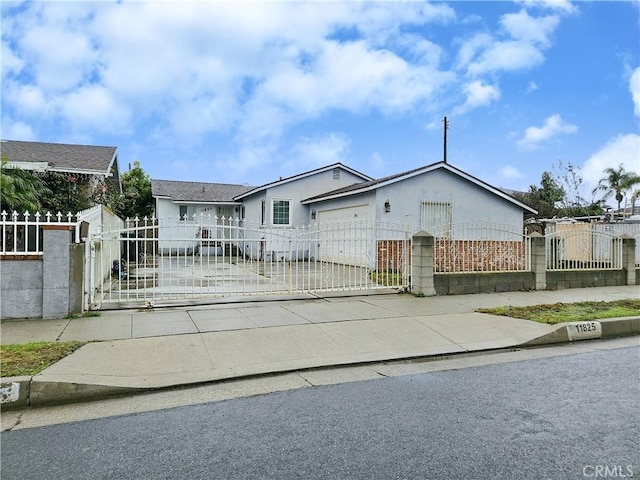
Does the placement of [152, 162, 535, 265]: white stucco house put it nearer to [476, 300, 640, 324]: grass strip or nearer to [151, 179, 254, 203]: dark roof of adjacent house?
[151, 179, 254, 203]: dark roof of adjacent house

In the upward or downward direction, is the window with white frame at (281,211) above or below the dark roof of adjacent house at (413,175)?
below

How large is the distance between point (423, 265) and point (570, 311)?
10.3ft

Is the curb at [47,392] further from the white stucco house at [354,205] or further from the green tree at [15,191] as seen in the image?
the white stucco house at [354,205]

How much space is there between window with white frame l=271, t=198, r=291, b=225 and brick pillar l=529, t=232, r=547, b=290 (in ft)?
40.9

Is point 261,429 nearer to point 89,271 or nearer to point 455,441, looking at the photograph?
point 455,441

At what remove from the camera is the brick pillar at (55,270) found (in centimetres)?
738

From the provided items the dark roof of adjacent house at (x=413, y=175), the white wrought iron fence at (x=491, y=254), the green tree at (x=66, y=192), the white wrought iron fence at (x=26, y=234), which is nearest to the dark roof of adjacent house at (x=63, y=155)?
the green tree at (x=66, y=192)

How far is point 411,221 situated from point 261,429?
557 inches

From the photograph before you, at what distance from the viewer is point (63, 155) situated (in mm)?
17641

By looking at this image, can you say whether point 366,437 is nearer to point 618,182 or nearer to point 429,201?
point 429,201

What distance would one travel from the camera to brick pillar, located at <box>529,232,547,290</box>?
1195 cm

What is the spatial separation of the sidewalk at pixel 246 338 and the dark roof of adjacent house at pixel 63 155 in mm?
10221

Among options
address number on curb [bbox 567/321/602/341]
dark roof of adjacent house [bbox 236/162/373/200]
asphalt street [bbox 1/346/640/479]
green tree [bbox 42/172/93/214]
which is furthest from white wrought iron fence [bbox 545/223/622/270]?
green tree [bbox 42/172/93/214]

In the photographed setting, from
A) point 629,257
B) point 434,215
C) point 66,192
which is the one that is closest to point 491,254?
point 629,257
